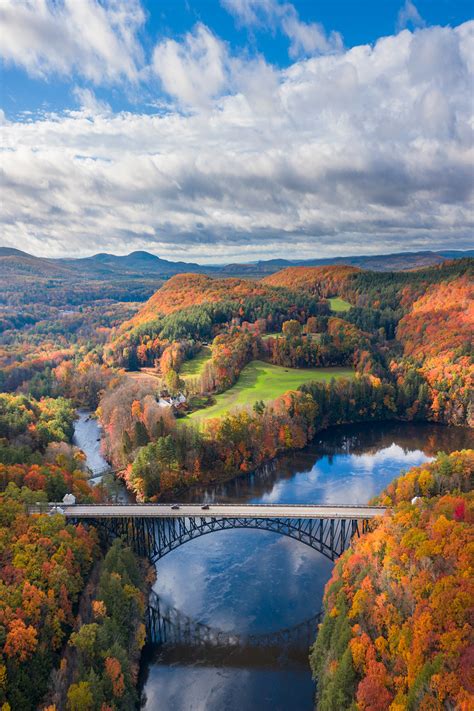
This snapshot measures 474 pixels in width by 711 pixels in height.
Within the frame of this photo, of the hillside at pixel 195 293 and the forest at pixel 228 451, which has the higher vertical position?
the hillside at pixel 195 293

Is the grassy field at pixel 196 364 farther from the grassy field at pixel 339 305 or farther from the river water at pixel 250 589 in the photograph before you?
the grassy field at pixel 339 305

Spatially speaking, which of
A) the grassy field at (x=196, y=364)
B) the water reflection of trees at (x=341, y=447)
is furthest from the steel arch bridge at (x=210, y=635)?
the grassy field at (x=196, y=364)

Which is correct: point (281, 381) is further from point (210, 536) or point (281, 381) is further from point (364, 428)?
point (210, 536)

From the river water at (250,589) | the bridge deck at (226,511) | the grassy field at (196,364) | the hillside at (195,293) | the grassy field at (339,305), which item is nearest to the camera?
the river water at (250,589)

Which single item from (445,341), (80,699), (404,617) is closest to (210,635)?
(80,699)

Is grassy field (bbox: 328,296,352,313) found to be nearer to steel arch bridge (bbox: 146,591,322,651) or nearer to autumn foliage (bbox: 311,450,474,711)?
autumn foliage (bbox: 311,450,474,711)

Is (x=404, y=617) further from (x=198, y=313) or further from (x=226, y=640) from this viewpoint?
(x=198, y=313)

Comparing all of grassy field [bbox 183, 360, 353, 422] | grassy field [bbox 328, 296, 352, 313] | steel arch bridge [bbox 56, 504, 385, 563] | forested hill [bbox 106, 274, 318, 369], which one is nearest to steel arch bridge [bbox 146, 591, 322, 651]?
steel arch bridge [bbox 56, 504, 385, 563]
